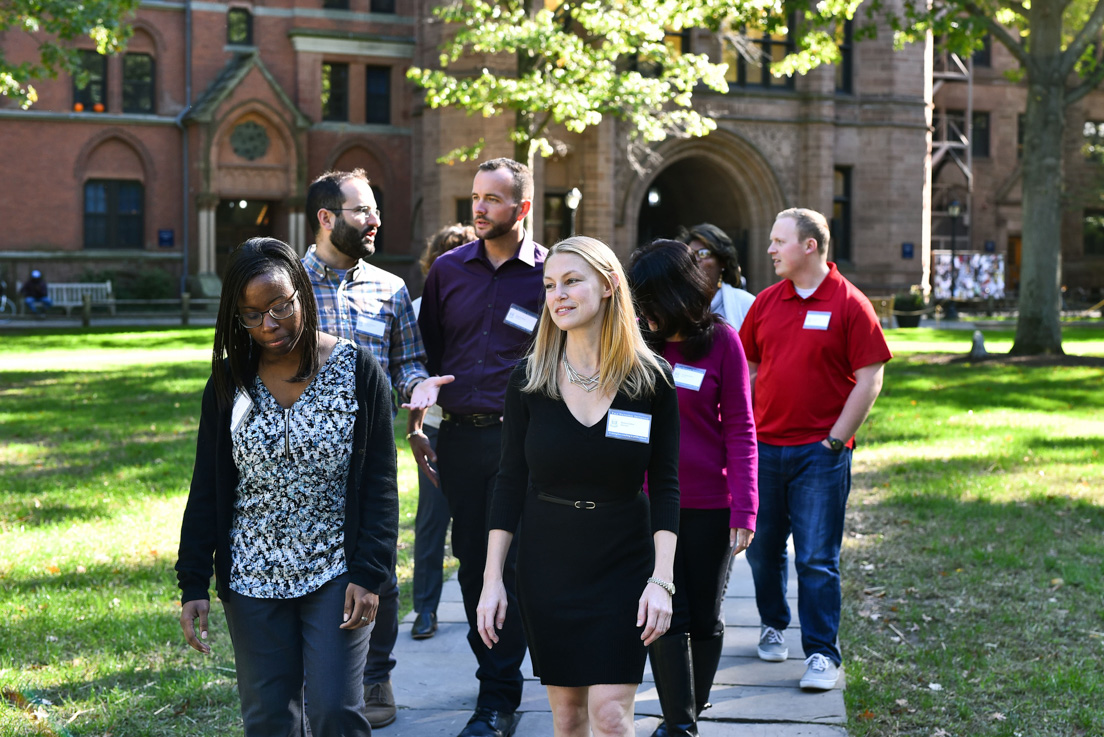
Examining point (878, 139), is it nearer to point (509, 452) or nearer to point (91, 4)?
point (91, 4)

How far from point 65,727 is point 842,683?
11.5ft

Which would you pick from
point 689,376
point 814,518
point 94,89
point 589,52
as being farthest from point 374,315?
point 94,89

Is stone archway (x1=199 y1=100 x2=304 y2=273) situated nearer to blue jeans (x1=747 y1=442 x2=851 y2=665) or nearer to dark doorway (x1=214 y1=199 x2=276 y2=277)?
dark doorway (x1=214 y1=199 x2=276 y2=277)

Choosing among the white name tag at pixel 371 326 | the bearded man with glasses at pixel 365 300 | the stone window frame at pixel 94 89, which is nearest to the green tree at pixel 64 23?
the bearded man with glasses at pixel 365 300

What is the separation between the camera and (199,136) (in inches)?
1455

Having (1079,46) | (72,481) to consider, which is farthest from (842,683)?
(1079,46)

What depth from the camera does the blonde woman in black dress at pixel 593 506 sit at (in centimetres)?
352

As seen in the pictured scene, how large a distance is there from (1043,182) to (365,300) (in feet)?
63.1

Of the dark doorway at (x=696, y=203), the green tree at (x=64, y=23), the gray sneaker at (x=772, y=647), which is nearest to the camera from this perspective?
the gray sneaker at (x=772, y=647)

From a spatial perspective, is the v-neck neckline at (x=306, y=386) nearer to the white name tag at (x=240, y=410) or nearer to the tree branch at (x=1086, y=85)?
the white name tag at (x=240, y=410)

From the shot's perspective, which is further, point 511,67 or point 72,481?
point 511,67

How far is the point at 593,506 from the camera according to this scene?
11.6 ft

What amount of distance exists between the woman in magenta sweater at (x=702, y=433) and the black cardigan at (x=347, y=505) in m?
1.27

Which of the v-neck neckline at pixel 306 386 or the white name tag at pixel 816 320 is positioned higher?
the white name tag at pixel 816 320
